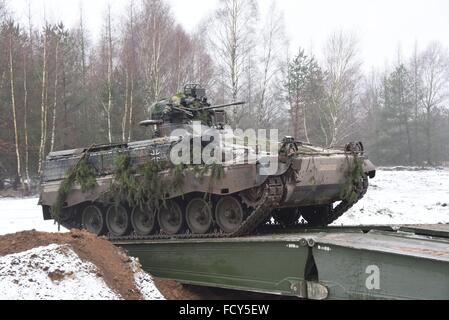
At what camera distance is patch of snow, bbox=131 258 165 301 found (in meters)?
6.71

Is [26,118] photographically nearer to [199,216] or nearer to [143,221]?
[143,221]

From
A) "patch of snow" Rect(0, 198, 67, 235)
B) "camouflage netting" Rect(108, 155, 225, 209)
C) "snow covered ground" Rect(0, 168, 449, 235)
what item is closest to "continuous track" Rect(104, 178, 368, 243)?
"camouflage netting" Rect(108, 155, 225, 209)

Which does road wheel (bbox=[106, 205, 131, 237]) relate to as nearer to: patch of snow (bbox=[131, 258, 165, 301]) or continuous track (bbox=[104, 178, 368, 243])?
continuous track (bbox=[104, 178, 368, 243])

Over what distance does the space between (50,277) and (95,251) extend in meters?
1.02

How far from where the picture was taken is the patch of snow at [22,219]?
13.1 meters

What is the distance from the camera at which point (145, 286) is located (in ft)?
22.6

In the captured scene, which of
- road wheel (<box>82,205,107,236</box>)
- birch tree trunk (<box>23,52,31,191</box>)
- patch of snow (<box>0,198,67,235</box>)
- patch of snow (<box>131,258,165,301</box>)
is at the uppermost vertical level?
birch tree trunk (<box>23,52,31,191</box>)

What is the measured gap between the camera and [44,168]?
1120 cm

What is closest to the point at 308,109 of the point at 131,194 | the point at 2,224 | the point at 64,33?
the point at 64,33

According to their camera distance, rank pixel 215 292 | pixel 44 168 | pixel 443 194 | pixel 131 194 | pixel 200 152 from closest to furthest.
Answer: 1. pixel 215 292
2. pixel 200 152
3. pixel 131 194
4. pixel 44 168
5. pixel 443 194

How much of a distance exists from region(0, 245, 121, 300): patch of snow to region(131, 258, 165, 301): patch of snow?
59 centimetres

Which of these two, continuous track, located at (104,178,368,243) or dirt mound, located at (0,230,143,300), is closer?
dirt mound, located at (0,230,143,300)

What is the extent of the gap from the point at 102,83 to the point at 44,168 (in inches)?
707

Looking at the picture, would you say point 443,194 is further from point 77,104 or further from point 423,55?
point 423,55
